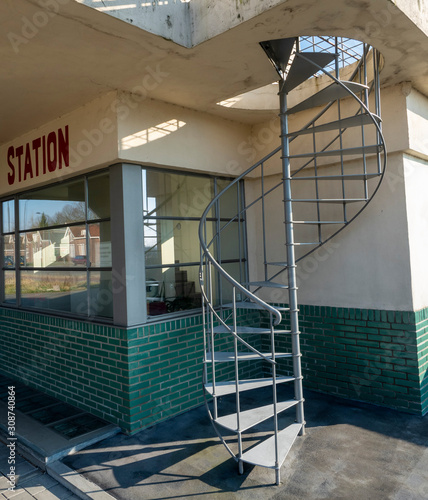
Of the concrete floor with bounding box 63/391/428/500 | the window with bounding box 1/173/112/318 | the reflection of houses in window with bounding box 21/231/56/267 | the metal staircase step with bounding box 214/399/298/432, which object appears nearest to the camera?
the concrete floor with bounding box 63/391/428/500

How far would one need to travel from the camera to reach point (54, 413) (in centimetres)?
392

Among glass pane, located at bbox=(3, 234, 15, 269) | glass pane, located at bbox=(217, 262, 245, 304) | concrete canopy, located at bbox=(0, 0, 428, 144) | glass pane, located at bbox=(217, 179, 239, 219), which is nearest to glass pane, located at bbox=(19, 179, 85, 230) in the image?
glass pane, located at bbox=(3, 234, 15, 269)

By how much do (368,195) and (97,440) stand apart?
10.6 ft

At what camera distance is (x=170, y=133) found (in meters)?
3.89

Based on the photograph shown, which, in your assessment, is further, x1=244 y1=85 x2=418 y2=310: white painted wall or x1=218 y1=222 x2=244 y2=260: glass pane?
x1=218 y1=222 x2=244 y2=260: glass pane

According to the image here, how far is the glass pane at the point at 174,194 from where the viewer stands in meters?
3.89

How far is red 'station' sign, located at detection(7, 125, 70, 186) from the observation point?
13.5 feet

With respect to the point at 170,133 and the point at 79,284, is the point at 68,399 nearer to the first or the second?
the point at 79,284

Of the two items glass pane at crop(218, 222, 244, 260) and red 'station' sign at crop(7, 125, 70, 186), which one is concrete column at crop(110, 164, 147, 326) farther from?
glass pane at crop(218, 222, 244, 260)

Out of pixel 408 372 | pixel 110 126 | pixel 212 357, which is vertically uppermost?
pixel 110 126

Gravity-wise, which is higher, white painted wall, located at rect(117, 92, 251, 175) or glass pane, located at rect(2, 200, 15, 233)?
white painted wall, located at rect(117, 92, 251, 175)

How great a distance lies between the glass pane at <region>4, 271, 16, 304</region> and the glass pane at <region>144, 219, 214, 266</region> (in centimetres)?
248

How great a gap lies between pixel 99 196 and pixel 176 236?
0.85 metres

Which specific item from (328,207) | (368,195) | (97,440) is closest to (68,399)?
(97,440)
